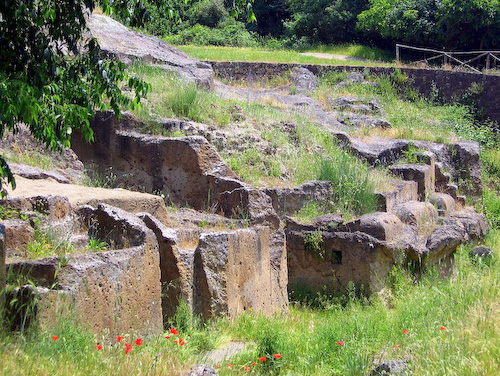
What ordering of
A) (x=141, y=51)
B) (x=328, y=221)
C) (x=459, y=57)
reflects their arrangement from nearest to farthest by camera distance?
(x=328, y=221), (x=141, y=51), (x=459, y=57)

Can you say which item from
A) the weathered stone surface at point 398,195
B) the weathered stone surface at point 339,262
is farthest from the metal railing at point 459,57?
the weathered stone surface at point 339,262

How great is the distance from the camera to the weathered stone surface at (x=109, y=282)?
552 centimetres

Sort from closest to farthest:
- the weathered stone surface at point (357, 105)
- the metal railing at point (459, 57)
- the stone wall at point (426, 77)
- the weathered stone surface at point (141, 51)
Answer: the weathered stone surface at point (141, 51), the weathered stone surface at point (357, 105), the stone wall at point (426, 77), the metal railing at point (459, 57)

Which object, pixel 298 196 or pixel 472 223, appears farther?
pixel 472 223

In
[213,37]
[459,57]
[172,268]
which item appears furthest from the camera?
[213,37]

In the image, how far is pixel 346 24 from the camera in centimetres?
3034

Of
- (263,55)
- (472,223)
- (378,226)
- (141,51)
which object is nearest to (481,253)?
(472,223)

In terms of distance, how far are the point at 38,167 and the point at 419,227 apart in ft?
20.1

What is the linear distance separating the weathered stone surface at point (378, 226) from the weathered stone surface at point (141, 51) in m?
5.02

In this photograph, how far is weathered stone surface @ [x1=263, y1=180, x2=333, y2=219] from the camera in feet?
35.1

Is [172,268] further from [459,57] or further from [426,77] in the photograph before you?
[459,57]

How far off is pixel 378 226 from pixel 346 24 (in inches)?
851

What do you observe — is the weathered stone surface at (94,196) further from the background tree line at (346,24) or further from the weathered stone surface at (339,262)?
the background tree line at (346,24)

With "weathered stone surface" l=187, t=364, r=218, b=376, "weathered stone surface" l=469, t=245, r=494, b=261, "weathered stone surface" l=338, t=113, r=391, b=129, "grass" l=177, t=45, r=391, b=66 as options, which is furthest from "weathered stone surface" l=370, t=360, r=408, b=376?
"grass" l=177, t=45, r=391, b=66
